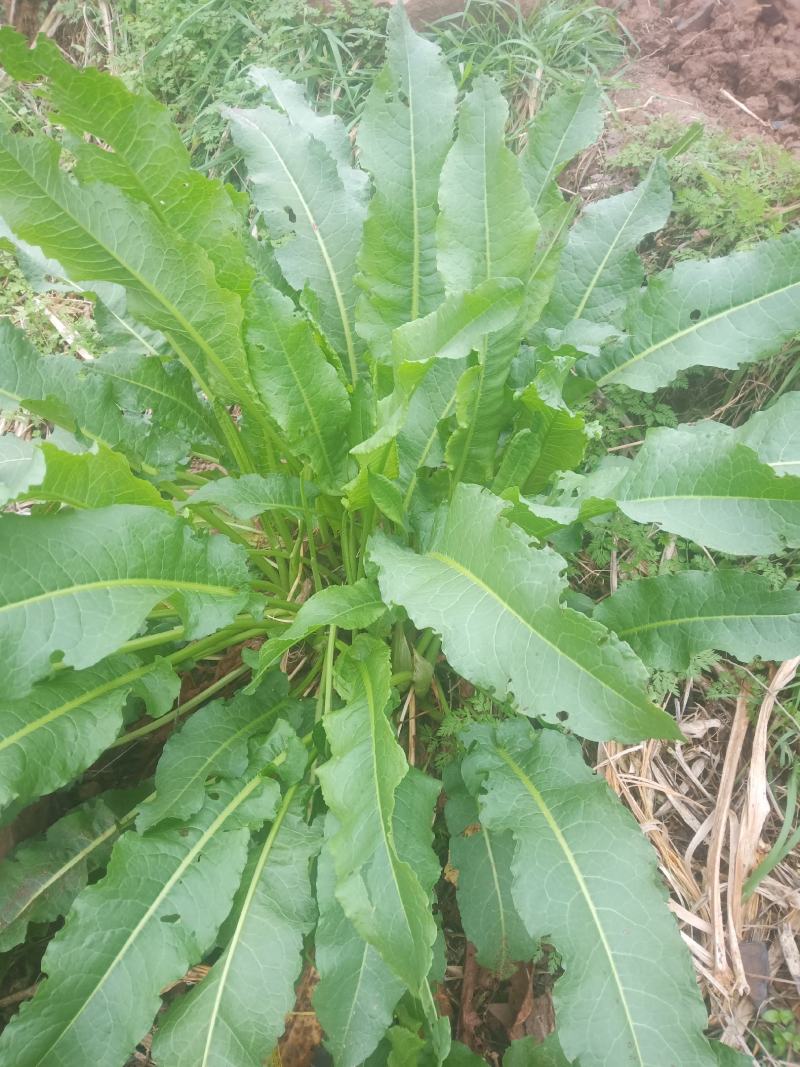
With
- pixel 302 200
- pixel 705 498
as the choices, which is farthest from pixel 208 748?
pixel 302 200

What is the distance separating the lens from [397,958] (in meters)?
0.85

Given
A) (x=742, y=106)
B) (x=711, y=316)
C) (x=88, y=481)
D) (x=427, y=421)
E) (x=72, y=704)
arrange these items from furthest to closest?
1. (x=742, y=106)
2. (x=711, y=316)
3. (x=427, y=421)
4. (x=72, y=704)
5. (x=88, y=481)

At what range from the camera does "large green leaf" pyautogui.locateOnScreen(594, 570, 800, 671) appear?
1.09 meters

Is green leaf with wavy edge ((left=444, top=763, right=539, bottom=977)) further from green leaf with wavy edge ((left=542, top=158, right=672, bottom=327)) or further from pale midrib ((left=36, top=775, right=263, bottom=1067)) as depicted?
green leaf with wavy edge ((left=542, top=158, right=672, bottom=327))

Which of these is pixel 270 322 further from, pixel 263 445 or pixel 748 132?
pixel 748 132

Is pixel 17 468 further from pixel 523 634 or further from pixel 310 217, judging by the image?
pixel 310 217

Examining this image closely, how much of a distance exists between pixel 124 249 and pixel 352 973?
1082 millimetres

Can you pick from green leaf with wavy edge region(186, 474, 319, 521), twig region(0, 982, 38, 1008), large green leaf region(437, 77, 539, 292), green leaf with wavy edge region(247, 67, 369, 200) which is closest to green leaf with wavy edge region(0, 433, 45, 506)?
green leaf with wavy edge region(186, 474, 319, 521)

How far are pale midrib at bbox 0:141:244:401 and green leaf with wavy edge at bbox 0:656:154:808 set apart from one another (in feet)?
1.71

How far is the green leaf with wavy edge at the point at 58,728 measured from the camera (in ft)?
Answer: 3.27

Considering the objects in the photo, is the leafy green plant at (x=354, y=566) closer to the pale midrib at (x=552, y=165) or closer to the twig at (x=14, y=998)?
the pale midrib at (x=552, y=165)

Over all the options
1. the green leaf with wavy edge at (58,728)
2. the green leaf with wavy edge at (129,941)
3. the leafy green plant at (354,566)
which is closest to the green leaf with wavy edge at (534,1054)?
the leafy green plant at (354,566)

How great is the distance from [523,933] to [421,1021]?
0.64ft

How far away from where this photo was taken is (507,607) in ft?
2.94
